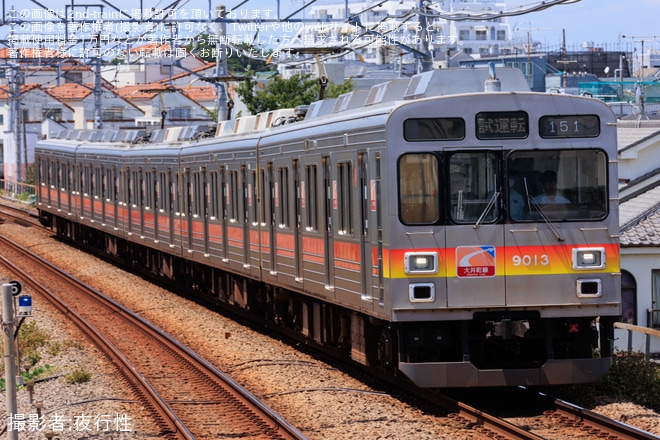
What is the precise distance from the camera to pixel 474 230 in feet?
33.7

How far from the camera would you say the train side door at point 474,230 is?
401 inches

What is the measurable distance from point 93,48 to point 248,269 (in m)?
17.7

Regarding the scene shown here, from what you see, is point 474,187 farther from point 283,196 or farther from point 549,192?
point 283,196

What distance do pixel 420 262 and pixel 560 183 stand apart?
1362mm

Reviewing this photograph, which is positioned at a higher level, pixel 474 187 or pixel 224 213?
pixel 474 187

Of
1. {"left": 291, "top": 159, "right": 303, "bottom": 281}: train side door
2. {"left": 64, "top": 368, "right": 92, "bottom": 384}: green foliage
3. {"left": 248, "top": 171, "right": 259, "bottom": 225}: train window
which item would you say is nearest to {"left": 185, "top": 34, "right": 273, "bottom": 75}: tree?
{"left": 248, "top": 171, "right": 259, "bottom": 225}: train window

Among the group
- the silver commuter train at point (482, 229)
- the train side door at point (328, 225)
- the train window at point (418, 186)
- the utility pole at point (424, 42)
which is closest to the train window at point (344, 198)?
the silver commuter train at point (482, 229)

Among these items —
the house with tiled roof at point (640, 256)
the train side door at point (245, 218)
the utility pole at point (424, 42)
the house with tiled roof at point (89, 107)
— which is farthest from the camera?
the house with tiled roof at point (89, 107)

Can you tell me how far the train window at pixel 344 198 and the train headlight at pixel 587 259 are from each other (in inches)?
92.0

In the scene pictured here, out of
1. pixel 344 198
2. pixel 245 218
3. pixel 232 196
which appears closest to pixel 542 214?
pixel 344 198

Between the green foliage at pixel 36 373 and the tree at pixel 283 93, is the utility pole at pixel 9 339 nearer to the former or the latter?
the green foliage at pixel 36 373

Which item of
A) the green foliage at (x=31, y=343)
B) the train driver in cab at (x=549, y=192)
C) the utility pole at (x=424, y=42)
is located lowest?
the green foliage at (x=31, y=343)

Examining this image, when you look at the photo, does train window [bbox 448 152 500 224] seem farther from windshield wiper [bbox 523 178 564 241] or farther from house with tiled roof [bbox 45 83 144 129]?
house with tiled roof [bbox 45 83 144 129]

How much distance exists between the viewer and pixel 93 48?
33.1 metres
